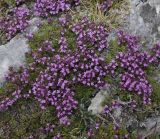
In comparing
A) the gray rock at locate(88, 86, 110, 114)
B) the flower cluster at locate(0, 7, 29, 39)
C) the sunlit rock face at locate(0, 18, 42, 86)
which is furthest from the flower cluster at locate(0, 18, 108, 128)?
the flower cluster at locate(0, 7, 29, 39)

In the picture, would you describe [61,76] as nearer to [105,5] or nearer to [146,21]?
[105,5]

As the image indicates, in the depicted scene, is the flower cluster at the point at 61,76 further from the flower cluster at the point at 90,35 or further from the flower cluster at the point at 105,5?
the flower cluster at the point at 105,5

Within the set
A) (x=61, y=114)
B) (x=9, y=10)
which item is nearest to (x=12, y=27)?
(x=9, y=10)

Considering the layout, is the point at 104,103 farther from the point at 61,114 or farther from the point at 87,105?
the point at 61,114

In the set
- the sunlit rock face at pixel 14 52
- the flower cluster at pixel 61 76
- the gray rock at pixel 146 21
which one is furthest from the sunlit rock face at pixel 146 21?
the sunlit rock face at pixel 14 52

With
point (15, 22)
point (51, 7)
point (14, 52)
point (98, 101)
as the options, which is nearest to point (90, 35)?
point (51, 7)

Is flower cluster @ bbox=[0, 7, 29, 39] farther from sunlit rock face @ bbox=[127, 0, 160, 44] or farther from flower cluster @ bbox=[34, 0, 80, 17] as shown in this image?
sunlit rock face @ bbox=[127, 0, 160, 44]

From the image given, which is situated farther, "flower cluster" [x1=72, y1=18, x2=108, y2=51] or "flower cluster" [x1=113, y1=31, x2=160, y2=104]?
"flower cluster" [x1=72, y1=18, x2=108, y2=51]

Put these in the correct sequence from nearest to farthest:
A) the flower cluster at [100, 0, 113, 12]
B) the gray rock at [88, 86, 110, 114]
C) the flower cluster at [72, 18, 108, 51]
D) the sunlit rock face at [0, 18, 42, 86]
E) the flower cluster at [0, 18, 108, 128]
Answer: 1. the gray rock at [88, 86, 110, 114]
2. the flower cluster at [0, 18, 108, 128]
3. the flower cluster at [72, 18, 108, 51]
4. the sunlit rock face at [0, 18, 42, 86]
5. the flower cluster at [100, 0, 113, 12]
